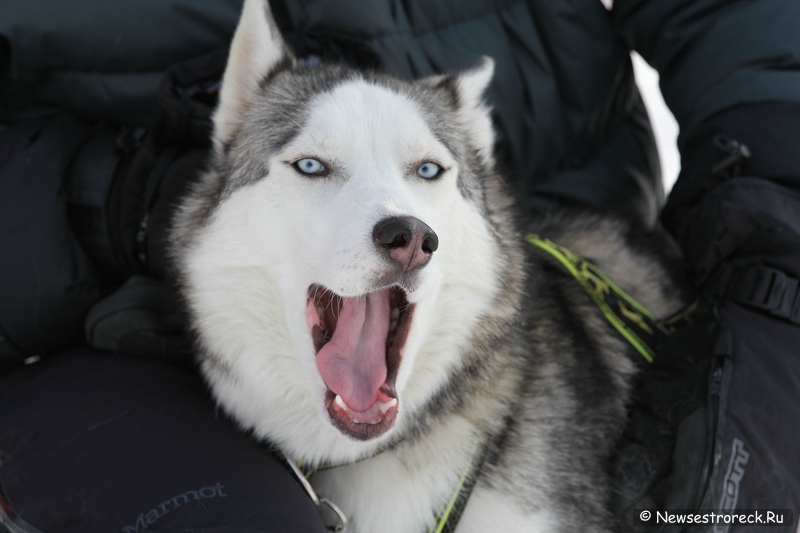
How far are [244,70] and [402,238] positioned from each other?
833 millimetres

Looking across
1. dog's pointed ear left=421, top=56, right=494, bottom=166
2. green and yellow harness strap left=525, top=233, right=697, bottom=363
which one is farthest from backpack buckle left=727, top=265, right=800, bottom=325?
dog's pointed ear left=421, top=56, right=494, bottom=166

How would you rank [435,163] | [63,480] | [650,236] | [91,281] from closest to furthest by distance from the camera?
1. [63,480]
2. [435,163]
3. [91,281]
4. [650,236]

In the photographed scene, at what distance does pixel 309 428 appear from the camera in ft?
5.95

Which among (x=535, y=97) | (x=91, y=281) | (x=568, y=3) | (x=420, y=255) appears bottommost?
(x=91, y=281)

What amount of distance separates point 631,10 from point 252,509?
7.83 feet

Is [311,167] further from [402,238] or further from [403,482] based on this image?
[403,482]

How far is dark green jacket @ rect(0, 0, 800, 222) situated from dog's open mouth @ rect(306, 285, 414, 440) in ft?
3.44

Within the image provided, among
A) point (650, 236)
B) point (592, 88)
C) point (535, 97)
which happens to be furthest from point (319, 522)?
point (592, 88)

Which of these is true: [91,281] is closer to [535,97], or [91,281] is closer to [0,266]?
[0,266]

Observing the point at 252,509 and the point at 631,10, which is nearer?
the point at 252,509

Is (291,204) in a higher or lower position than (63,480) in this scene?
higher

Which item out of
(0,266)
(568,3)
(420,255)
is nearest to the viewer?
(420,255)

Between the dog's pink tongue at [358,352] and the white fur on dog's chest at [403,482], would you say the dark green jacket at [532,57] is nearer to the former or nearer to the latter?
the dog's pink tongue at [358,352]

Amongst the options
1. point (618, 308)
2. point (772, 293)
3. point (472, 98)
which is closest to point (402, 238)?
point (472, 98)
